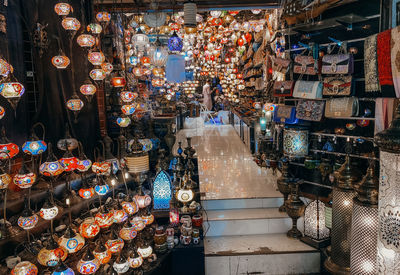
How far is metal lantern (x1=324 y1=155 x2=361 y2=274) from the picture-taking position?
3.19 meters

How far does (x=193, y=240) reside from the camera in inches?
144

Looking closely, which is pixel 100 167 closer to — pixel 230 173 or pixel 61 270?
pixel 61 270

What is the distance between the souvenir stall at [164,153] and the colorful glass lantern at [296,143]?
0.02 metres

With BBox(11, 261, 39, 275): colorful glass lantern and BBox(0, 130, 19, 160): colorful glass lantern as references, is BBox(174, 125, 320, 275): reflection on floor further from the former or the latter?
BBox(0, 130, 19, 160): colorful glass lantern

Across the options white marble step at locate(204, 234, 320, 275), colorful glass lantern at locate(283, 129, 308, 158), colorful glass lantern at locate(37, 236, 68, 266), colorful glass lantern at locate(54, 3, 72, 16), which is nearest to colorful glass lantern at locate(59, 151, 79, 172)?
colorful glass lantern at locate(37, 236, 68, 266)

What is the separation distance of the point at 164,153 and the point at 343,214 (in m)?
2.37

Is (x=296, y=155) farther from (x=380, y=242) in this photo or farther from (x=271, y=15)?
(x=271, y=15)

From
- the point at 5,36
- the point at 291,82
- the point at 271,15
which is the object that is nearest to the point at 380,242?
the point at 291,82

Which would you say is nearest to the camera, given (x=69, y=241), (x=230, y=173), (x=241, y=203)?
(x=69, y=241)

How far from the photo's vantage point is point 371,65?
345cm

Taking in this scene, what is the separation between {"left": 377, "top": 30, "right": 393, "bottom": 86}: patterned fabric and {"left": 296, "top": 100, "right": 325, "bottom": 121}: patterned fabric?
103 cm

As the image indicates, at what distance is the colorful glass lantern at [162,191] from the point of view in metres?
3.87

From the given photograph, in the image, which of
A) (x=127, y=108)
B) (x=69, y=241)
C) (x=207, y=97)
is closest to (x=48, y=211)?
(x=69, y=241)

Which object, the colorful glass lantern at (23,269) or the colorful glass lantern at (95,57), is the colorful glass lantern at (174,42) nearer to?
the colorful glass lantern at (95,57)
